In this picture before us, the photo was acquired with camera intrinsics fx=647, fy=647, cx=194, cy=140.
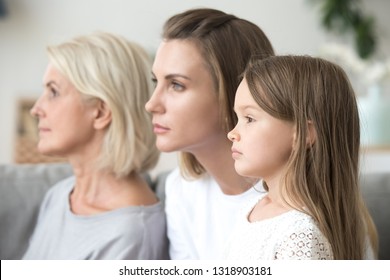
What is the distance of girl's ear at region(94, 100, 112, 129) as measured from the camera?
3.94 ft

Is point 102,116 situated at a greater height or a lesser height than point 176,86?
lesser

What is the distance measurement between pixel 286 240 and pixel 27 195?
0.83 m

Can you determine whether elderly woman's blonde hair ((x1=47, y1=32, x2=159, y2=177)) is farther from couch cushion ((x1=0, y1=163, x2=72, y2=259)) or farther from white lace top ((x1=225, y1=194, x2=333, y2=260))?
white lace top ((x1=225, y1=194, x2=333, y2=260))

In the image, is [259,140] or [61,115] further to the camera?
[61,115]

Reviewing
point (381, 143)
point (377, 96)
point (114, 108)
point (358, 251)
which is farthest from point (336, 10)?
point (358, 251)

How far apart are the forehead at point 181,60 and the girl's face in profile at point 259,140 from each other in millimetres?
164

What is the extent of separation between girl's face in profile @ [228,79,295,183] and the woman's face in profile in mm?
477

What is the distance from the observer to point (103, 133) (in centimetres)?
123

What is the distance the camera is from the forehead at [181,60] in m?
0.95

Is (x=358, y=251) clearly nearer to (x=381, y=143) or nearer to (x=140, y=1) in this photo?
(x=381, y=143)

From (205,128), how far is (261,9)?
1828 mm

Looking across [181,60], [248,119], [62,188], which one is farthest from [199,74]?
[62,188]

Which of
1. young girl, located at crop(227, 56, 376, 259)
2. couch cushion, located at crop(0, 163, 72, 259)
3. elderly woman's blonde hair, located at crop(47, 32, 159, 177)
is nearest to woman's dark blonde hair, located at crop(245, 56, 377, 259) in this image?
young girl, located at crop(227, 56, 376, 259)

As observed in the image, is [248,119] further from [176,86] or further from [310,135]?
[176,86]
